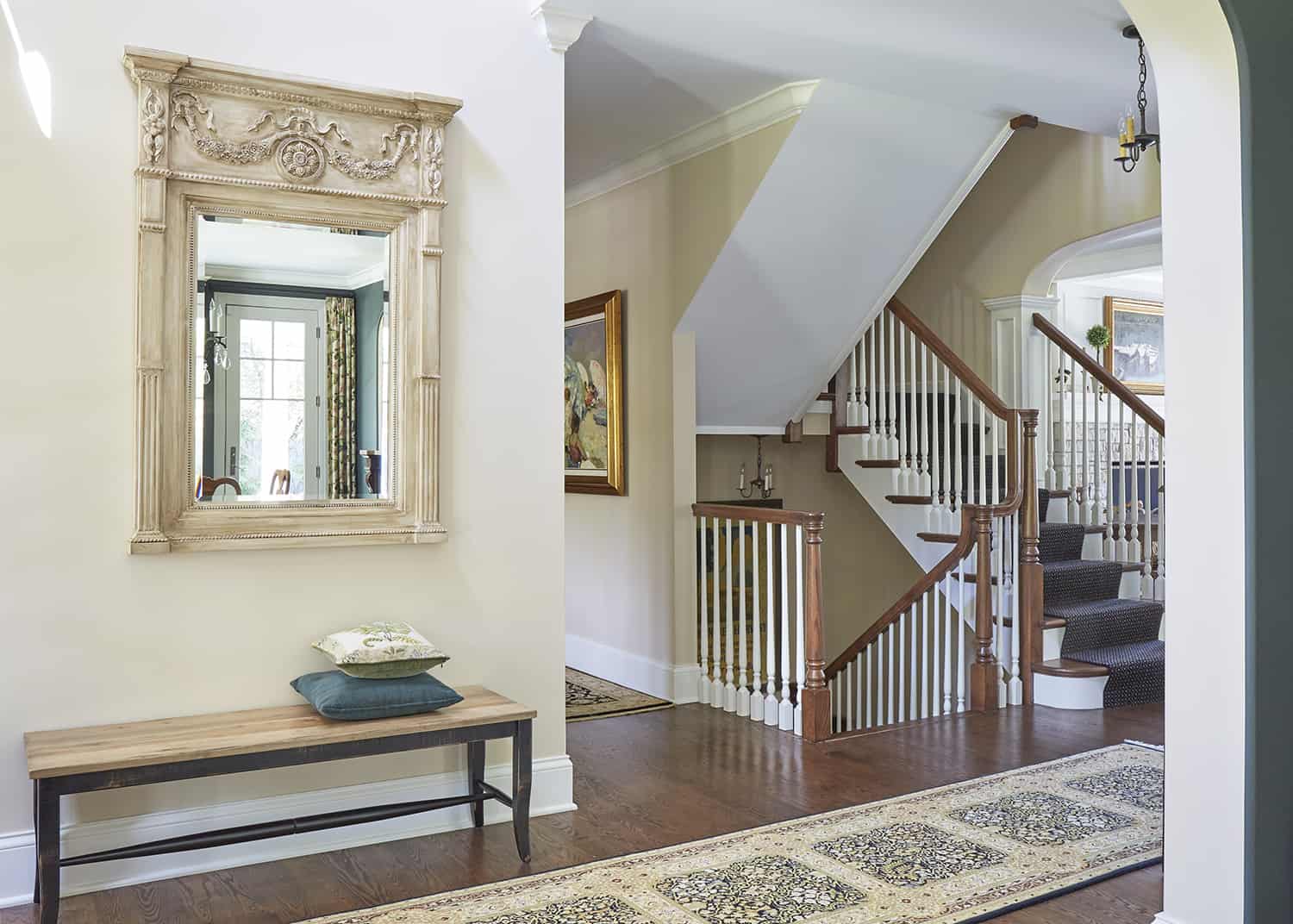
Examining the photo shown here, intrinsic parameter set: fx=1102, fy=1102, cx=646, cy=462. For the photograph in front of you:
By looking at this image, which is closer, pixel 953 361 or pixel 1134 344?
pixel 953 361

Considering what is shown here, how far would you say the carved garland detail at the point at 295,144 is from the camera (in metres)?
3.35

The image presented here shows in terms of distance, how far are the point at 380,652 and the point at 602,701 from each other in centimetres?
251

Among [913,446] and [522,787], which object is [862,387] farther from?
[522,787]

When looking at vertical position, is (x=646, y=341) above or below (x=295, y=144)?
below

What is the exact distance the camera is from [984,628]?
17.7ft

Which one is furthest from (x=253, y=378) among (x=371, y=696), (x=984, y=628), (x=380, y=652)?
(x=984, y=628)

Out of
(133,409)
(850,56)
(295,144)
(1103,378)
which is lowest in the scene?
(133,409)

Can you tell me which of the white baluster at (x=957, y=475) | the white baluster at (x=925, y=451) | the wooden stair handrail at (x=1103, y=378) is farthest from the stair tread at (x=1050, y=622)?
the wooden stair handrail at (x=1103, y=378)

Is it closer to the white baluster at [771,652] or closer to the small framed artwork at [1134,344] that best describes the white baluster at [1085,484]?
the white baluster at [771,652]

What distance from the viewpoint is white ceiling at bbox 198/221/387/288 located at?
11.2 ft

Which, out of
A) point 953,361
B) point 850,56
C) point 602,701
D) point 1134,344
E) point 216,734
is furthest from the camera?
point 1134,344

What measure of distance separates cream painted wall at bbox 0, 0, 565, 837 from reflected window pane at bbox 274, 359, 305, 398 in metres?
0.43

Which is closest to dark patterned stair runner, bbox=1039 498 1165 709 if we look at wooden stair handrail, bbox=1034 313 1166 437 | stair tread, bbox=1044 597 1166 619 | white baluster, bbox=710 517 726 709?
stair tread, bbox=1044 597 1166 619

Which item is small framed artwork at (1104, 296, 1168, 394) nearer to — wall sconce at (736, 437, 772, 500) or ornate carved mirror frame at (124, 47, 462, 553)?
wall sconce at (736, 437, 772, 500)
